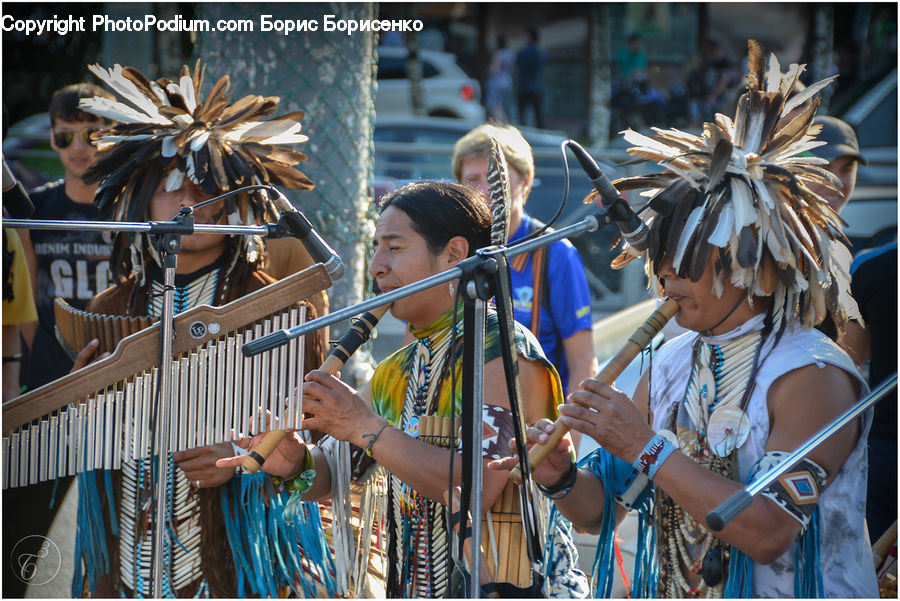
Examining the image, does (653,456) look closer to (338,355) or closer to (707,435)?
(707,435)

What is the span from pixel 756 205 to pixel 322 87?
89.9 inches

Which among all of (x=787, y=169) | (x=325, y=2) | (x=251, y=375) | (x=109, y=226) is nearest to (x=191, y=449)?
(x=251, y=375)

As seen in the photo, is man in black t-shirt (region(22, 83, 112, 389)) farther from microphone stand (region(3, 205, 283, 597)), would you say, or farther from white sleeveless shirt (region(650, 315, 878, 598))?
white sleeveless shirt (region(650, 315, 878, 598))

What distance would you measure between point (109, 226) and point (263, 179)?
0.70 m

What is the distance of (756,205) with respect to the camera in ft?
7.44

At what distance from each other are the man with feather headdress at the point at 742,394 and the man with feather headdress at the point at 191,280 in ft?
2.86

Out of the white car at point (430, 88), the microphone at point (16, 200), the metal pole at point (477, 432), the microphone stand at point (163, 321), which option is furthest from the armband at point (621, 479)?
the white car at point (430, 88)

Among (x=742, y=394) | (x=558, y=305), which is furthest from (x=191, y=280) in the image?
(x=742, y=394)

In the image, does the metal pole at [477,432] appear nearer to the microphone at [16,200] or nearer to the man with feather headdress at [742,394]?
the man with feather headdress at [742,394]

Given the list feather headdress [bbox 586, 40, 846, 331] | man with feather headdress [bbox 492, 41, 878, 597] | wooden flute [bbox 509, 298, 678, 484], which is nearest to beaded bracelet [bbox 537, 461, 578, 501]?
man with feather headdress [bbox 492, 41, 878, 597]

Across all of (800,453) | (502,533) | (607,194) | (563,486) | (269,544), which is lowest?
(269,544)

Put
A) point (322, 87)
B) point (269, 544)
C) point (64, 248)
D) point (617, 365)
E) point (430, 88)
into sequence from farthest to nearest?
point (430, 88), point (322, 87), point (64, 248), point (269, 544), point (617, 365)

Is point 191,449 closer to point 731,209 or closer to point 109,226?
point 109,226

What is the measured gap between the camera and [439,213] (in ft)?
8.49
